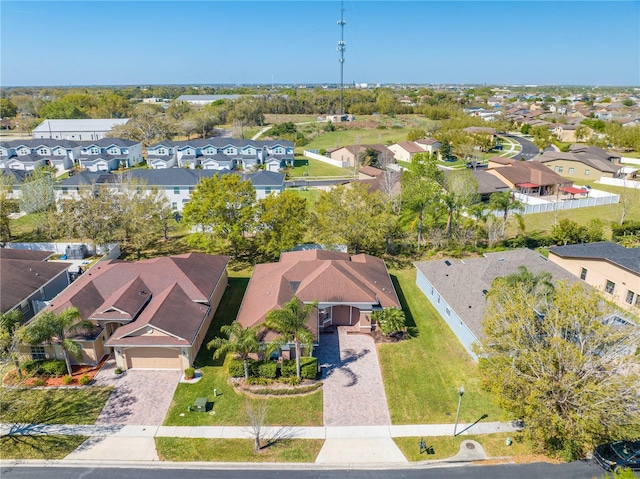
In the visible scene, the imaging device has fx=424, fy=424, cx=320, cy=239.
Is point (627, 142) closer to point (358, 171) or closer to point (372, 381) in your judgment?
point (358, 171)

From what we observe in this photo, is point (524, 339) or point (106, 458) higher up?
point (524, 339)

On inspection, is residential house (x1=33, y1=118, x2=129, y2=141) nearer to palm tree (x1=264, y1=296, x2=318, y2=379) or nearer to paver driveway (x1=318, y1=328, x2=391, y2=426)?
paver driveway (x1=318, y1=328, x2=391, y2=426)

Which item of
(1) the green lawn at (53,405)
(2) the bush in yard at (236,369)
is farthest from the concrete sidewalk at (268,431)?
(2) the bush in yard at (236,369)

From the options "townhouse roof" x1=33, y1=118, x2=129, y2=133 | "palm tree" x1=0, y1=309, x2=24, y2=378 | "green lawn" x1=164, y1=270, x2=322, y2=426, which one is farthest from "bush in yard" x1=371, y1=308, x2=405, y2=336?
"townhouse roof" x1=33, y1=118, x2=129, y2=133

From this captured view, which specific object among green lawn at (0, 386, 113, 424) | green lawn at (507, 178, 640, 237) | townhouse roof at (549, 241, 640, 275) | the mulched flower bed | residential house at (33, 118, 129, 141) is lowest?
green lawn at (0, 386, 113, 424)

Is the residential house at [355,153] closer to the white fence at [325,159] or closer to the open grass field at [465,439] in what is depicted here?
the white fence at [325,159]

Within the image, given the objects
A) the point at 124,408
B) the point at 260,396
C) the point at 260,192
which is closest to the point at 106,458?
the point at 124,408

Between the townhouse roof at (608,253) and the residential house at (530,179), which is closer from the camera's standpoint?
the townhouse roof at (608,253)
